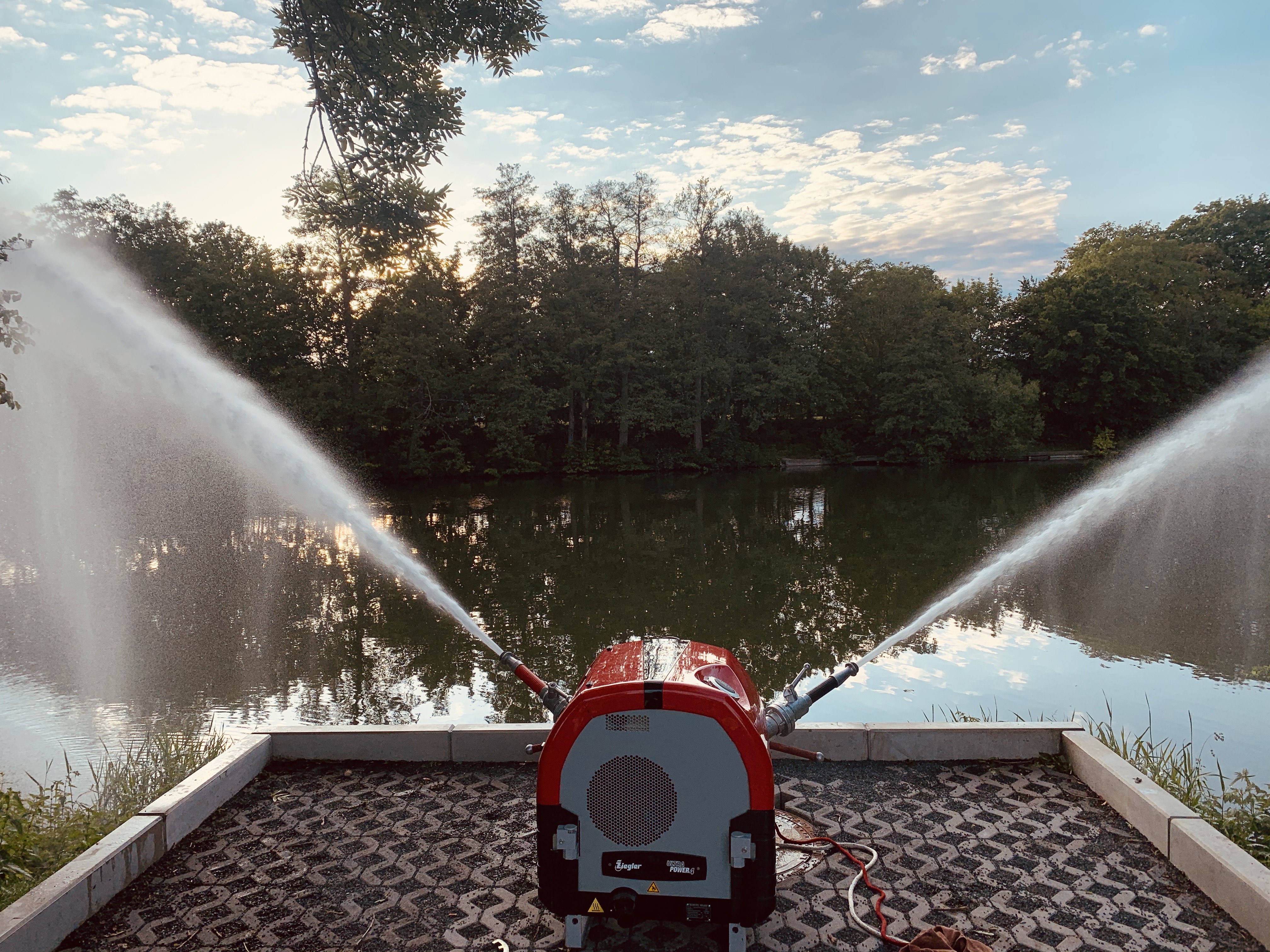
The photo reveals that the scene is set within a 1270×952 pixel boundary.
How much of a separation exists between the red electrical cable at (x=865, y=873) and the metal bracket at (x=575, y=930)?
112cm

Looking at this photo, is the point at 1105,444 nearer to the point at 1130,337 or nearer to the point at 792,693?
the point at 1130,337

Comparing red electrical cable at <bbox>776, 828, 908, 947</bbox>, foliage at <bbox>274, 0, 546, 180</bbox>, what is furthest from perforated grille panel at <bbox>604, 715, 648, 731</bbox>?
foliage at <bbox>274, 0, 546, 180</bbox>

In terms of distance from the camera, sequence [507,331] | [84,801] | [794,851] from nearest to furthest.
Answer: [794,851] < [84,801] < [507,331]

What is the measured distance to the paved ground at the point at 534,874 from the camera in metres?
3.72

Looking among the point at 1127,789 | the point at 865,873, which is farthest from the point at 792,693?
the point at 1127,789

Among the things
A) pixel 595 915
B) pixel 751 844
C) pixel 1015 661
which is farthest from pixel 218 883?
pixel 1015 661

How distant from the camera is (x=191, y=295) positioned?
32688 mm

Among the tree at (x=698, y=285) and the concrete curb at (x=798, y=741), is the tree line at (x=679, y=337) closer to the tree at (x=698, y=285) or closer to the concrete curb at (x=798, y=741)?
the tree at (x=698, y=285)

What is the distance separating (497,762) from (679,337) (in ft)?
128

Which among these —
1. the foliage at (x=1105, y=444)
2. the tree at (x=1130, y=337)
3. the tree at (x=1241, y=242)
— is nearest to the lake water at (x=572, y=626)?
the foliage at (x=1105, y=444)

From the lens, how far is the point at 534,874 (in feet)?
14.0

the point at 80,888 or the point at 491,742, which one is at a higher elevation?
the point at 80,888

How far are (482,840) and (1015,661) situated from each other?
28.2 ft

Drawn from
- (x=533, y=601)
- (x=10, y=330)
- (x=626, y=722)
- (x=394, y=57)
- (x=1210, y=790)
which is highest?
(x=394, y=57)
